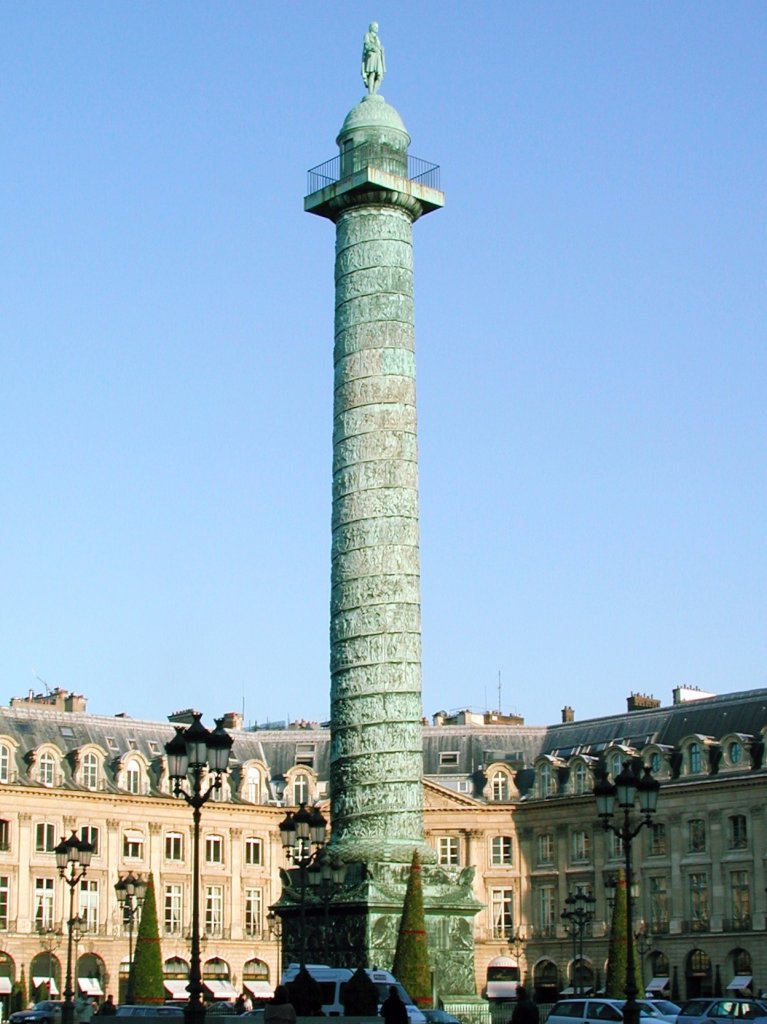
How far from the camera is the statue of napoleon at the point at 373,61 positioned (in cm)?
3731

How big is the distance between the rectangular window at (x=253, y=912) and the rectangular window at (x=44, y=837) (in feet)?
21.2

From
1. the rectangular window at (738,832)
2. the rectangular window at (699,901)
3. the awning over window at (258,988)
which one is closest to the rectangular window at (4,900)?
the awning over window at (258,988)

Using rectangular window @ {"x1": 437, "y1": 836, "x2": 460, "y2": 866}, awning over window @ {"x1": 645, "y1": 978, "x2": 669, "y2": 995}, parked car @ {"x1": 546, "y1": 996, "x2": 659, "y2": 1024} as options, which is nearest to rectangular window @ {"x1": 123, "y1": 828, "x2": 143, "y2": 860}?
rectangular window @ {"x1": 437, "y1": 836, "x2": 460, "y2": 866}

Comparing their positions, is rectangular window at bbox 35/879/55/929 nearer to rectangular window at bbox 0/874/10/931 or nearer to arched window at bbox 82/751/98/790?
rectangular window at bbox 0/874/10/931

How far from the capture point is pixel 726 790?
157 ft

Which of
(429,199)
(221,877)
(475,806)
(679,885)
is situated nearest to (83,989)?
(221,877)

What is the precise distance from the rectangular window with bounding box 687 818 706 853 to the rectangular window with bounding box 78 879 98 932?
1624 cm

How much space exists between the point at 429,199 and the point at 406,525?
22.4 ft

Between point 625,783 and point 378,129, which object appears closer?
point 625,783

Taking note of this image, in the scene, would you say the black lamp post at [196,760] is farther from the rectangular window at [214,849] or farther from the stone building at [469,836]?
the rectangular window at [214,849]

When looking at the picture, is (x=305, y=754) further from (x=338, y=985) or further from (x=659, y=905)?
(x=338, y=985)

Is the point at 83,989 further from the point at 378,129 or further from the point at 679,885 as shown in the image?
the point at 378,129

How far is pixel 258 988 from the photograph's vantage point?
171 feet

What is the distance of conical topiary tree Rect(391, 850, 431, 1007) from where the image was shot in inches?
1144
